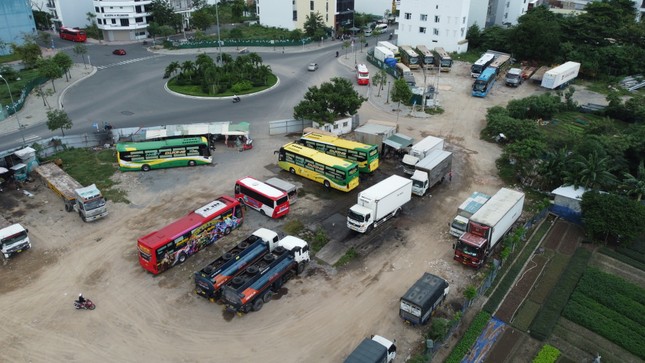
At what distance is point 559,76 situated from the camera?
61438mm

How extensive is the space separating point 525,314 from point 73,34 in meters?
89.7

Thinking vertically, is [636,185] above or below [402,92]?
below

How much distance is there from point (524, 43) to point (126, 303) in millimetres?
67917

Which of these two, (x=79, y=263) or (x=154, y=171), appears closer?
(x=79, y=263)

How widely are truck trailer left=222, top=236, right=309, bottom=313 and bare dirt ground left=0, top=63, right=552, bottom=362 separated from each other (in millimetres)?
626

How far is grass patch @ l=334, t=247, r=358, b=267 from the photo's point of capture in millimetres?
29312

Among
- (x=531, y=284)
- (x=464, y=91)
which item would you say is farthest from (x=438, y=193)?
(x=464, y=91)

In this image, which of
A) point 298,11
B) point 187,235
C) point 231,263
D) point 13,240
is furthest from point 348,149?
point 298,11

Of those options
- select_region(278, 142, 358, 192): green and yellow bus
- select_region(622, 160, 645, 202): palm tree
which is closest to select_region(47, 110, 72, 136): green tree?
select_region(278, 142, 358, 192): green and yellow bus

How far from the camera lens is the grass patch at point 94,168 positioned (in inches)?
1458

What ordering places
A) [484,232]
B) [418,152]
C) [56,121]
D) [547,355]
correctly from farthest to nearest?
1. [56,121]
2. [418,152]
3. [484,232]
4. [547,355]

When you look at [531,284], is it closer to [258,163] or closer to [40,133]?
[258,163]

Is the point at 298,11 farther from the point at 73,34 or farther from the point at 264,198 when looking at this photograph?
the point at 264,198

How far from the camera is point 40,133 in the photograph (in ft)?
155
